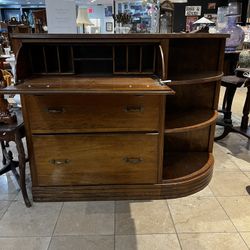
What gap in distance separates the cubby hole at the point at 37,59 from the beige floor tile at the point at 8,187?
0.97m

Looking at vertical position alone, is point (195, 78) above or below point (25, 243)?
above

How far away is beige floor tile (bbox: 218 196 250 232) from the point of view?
1717 millimetres

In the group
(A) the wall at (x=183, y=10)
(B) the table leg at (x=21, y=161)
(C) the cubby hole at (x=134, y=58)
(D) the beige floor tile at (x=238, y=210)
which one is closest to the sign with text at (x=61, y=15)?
(C) the cubby hole at (x=134, y=58)

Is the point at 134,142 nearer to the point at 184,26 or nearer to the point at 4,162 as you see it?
the point at 4,162

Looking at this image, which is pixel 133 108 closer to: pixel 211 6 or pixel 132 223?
pixel 132 223

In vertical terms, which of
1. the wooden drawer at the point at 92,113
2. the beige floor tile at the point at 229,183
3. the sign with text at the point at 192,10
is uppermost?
Answer: the sign with text at the point at 192,10

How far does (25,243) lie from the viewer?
61.4 inches

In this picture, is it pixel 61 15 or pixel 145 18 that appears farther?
pixel 145 18

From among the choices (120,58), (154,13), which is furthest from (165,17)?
(120,58)

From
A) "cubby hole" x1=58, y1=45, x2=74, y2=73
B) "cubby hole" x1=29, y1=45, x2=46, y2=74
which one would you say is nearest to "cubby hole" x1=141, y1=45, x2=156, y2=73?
"cubby hole" x1=58, y1=45, x2=74, y2=73

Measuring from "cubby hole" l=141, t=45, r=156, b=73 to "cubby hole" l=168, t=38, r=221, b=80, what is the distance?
162 mm

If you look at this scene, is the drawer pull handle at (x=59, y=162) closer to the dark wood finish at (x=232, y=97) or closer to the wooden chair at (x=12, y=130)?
the wooden chair at (x=12, y=130)

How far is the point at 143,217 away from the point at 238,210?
2.27ft

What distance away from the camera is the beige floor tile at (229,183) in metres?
2.08
